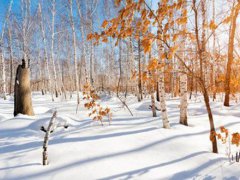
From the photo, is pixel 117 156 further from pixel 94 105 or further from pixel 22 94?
pixel 22 94

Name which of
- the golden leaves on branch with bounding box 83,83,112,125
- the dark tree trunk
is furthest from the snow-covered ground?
the dark tree trunk

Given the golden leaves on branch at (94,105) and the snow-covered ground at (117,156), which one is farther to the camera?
the golden leaves on branch at (94,105)

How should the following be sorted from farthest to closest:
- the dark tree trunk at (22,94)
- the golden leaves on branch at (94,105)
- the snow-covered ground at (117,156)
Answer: the dark tree trunk at (22,94), the golden leaves on branch at (94,105), the snow-covered ground at (117,156)

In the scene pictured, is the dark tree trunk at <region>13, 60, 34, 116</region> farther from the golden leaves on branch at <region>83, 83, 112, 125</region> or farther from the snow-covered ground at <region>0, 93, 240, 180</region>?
the snow-covered ground at <region>0, 93, 240, 180</region>

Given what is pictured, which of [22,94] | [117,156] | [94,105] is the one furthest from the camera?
[22,94]

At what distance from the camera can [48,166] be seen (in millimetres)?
2842

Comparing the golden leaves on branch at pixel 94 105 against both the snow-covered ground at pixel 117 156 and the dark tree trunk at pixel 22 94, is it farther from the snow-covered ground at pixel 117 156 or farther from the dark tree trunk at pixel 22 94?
the dark tree trunk at pixel 22 94

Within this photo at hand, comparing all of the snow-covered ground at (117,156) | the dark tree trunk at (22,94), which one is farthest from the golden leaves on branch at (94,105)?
the dark tree trunk at (22,94)

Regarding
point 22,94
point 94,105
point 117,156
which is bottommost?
point 117,156

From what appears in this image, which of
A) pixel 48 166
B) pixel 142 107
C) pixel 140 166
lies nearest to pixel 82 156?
pixel 48 166

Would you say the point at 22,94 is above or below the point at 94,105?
above

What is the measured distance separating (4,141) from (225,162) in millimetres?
4339

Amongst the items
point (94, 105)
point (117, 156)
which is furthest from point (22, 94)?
point (117, 156)

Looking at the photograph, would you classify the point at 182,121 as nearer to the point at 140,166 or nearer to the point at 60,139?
the point at 140,166
